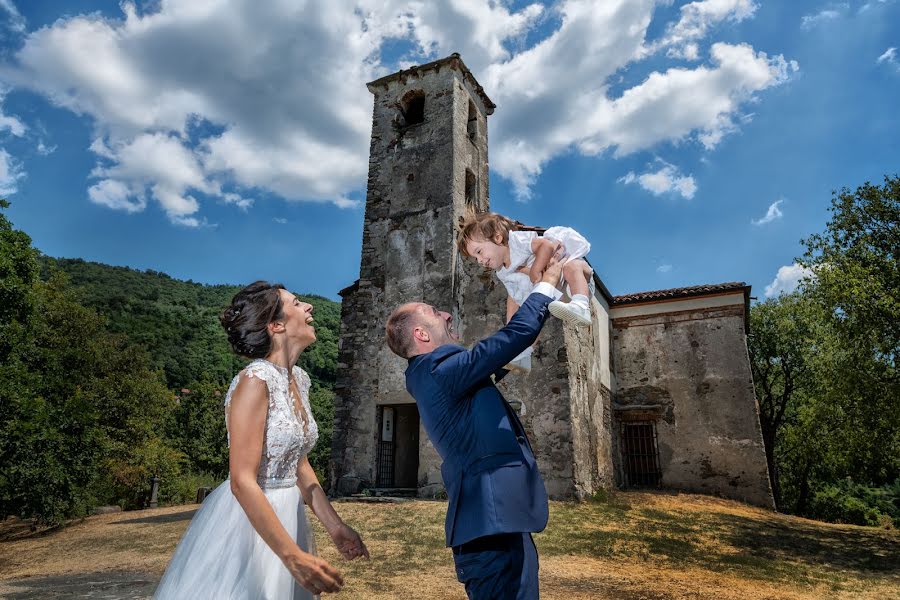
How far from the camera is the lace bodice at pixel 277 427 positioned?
6.97 ft

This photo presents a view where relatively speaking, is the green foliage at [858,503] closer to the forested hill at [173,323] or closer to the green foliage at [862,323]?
the green foliage at [862,323]

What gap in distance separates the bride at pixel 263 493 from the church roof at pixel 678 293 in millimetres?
17827

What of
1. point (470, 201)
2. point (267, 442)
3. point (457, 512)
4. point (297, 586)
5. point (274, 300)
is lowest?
point (297, 586)

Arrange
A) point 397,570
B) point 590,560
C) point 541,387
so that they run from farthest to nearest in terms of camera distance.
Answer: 1. point 541,387
2. point 590,560
3. point 397,570

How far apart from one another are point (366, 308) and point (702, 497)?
11.4 meters

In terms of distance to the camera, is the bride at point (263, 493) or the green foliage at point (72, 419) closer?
the bride at point (263, 493)

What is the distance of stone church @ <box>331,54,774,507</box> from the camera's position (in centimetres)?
1362

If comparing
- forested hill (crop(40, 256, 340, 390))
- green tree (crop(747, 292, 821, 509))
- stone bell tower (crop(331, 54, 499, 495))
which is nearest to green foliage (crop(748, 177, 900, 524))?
green tree (crop(747, 292, 821, 509))

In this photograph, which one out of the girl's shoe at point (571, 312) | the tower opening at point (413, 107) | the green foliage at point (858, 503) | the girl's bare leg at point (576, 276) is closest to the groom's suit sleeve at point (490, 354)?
the girl's shoe at point (571, 312)

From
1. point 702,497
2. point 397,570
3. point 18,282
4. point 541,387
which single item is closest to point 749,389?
point 702,497

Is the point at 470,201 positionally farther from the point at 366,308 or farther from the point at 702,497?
the point at 702,497

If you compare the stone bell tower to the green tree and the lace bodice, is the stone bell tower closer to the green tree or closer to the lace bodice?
the lace bodice

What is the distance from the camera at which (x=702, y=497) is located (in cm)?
1566

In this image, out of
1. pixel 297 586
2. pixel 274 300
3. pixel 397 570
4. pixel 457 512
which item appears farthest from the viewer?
pixel 397 570
